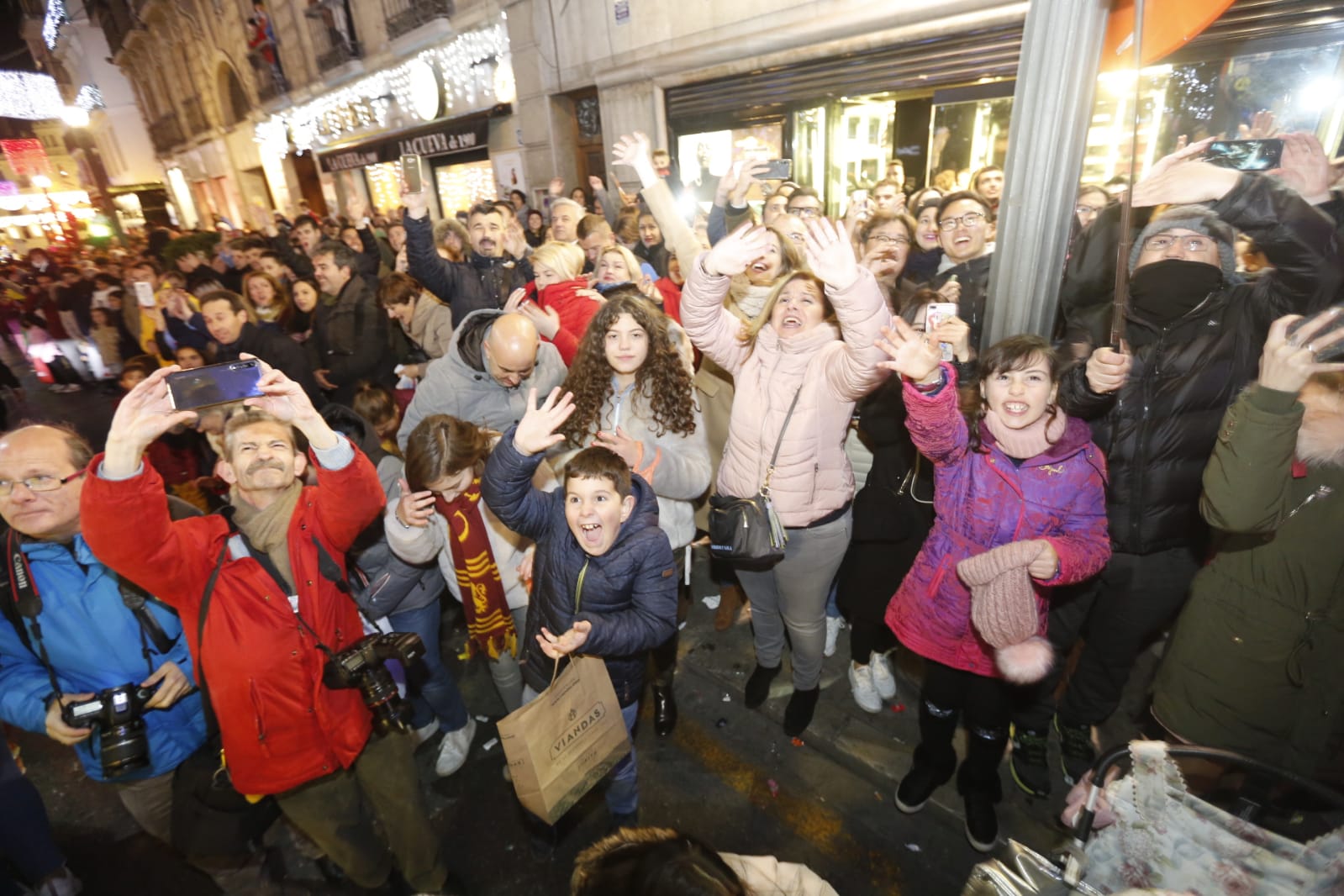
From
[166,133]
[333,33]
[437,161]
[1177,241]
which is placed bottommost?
[1177,241]

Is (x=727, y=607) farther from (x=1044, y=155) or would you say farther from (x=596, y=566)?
(x=1044, y=155)

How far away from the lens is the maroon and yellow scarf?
2568mm

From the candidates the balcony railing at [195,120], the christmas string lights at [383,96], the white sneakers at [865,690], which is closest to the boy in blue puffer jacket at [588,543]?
the white sneakers at [865,690]

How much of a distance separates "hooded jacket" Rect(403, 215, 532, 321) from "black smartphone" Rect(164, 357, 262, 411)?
8.16ft

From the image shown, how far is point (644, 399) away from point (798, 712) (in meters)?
1.80

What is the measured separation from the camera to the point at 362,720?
221 centimetres

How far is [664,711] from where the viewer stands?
10.5 ft

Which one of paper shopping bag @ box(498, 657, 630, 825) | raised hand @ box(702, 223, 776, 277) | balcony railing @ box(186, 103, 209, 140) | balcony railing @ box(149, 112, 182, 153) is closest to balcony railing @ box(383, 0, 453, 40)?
raised hand @ box(702, 223, 776, 277)

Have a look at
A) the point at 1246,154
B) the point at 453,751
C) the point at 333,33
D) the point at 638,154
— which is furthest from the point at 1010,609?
the point at 333,33

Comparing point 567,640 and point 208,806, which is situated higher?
point 567,640

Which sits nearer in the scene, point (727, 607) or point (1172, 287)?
point (1172, 287)

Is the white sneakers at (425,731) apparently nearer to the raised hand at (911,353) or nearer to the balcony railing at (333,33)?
the raised hand at (911,353)

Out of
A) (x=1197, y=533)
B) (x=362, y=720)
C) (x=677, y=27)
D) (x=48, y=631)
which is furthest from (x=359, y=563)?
(x=677, y=27)

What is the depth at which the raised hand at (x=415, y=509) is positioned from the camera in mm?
2389
